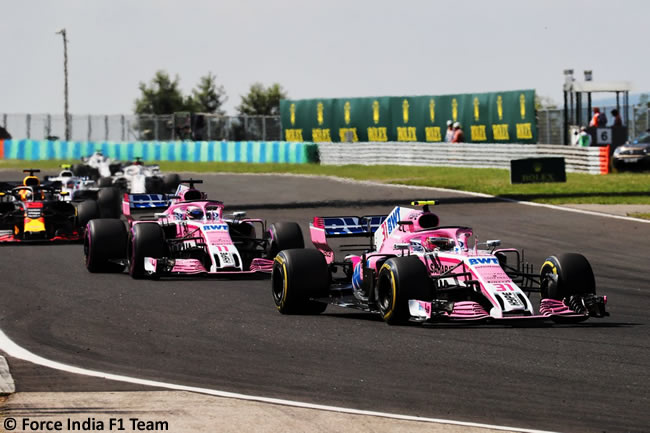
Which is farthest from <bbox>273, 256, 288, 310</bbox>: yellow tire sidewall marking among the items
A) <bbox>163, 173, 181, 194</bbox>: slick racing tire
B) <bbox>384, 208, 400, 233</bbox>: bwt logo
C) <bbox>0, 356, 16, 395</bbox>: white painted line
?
<bbox>163, 173, 181, 194</bbox>: slick racing tire

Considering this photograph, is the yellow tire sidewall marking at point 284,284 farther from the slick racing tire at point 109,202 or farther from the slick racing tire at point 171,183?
the slick racing tire at point 171,183

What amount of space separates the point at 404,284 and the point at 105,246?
697cm

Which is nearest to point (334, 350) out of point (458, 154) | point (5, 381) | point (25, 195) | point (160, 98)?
point (5, 381)

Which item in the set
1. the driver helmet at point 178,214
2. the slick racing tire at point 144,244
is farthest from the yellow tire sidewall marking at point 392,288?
the driver helmet at point 178,214

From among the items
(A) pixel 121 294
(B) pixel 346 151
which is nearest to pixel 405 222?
(A) pixel 121 294

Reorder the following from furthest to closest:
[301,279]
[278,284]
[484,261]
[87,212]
A: [87,212]
[278,284]
[301,279]
[484,261]

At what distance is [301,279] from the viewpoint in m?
13.5

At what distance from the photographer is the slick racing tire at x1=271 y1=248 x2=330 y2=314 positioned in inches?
530

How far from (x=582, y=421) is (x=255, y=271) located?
8.55m

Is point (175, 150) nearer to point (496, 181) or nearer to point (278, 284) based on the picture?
point (496, 181)

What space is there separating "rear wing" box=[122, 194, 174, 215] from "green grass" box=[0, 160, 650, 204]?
12747 millimetres

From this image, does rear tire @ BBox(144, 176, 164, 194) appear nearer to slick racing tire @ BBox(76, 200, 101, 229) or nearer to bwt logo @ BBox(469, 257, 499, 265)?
slick racing tire @ BBox(76, 200, 101, 229)

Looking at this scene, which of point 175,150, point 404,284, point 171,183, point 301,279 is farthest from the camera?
point 175,150

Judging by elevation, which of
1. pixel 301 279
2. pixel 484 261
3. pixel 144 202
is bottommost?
pixel 301 279
